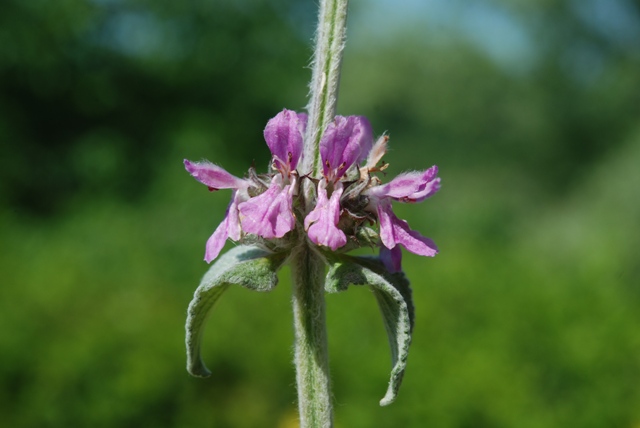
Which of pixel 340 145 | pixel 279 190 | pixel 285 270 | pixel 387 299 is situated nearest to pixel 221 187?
pixel 279 190

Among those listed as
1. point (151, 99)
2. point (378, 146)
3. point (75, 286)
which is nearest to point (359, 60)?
point (151, 99)

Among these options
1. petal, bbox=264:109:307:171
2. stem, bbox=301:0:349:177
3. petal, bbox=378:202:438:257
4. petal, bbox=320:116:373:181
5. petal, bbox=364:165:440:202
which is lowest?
petal, bbox=378:202:438:257

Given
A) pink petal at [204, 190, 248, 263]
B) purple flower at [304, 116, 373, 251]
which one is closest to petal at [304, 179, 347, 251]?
purple flower at [304, 116, 373, 251]

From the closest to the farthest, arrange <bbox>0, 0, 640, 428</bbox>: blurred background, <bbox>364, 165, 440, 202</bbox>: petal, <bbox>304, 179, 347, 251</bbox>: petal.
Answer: <bbox>304, 179, 347, 251</bbox>: petal < <bbox>364, 165, 440, 202</bbox>: petal < <bbox>0, 0, 640, 428</bbox>: blurred background

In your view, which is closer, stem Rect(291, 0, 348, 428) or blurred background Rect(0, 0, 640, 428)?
stem Rect(291, 0, 348, 428)

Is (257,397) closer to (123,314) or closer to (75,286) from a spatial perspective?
(123,314)

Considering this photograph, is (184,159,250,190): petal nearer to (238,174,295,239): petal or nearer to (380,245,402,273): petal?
(238,174,295,239): petal

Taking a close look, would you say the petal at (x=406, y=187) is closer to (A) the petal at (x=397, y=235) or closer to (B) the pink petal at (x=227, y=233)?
(A) the petal at (x=397, y=235)
